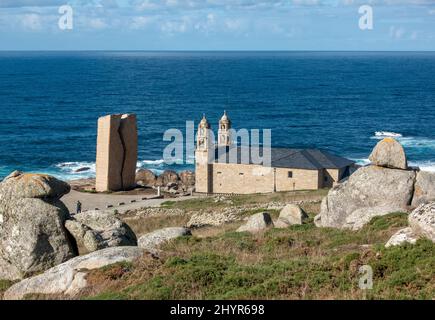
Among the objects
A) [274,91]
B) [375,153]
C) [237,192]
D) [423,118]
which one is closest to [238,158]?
[237,192]

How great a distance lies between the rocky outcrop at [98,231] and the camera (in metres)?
18.1

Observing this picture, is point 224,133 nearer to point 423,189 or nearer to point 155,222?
point 155,222

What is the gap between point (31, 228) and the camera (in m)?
17.7

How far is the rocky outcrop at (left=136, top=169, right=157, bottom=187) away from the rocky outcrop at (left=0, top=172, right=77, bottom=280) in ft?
154

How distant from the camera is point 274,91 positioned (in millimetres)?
170625

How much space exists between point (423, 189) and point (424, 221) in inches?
348

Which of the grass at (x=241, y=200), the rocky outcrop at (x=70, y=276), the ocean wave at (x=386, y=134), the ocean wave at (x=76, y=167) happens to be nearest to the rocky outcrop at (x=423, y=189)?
the rocky outcrop at (x=70, y=276)

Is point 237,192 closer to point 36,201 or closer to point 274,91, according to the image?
point 36,201

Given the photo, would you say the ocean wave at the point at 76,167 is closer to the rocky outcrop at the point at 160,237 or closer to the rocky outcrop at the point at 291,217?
the rocky outcrop at the point at 291,217

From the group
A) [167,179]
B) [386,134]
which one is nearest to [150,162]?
[167,179]

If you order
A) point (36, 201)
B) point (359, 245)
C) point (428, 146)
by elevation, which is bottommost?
point (428, 146)

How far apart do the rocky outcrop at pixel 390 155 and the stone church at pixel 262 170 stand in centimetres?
3140

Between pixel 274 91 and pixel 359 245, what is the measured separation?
502 ft
